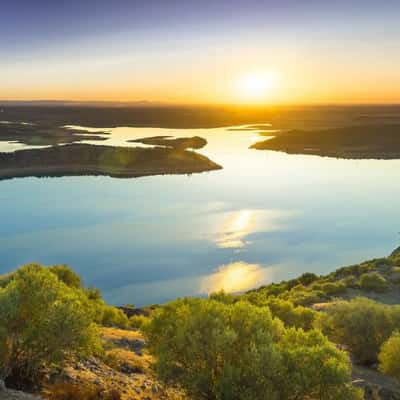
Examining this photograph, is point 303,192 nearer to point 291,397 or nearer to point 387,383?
point 387,383

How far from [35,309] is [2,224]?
66764 mm

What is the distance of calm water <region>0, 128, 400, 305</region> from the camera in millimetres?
50938

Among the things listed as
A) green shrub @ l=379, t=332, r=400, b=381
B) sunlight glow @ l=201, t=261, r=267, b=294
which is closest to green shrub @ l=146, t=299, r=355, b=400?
green shrub @ l=379, t=332, r=400, b=381

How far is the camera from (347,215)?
75812mm

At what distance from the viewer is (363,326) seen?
71.0 ft

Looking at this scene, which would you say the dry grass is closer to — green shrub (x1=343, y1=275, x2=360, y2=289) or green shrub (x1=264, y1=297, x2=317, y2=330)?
green shrub (x1=264, y1=297, x2=317, y2=330)

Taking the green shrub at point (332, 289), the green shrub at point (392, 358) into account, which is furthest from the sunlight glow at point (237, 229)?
the green shrub at point (392, 358)

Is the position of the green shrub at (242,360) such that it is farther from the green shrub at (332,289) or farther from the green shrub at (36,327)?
the green shrub at (332,289)

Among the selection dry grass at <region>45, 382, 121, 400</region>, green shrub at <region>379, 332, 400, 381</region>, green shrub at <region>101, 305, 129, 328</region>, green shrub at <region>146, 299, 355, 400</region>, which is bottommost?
green shrub at <region>101, 305, 129, 328</region>

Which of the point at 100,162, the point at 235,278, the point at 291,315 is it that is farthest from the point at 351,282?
the point at 100,162

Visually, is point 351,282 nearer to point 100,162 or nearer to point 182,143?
point 100,162

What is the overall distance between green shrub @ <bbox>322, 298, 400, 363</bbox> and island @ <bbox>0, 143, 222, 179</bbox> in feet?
345

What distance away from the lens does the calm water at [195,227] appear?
50938 mm

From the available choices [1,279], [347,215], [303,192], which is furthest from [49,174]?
[1,279]
